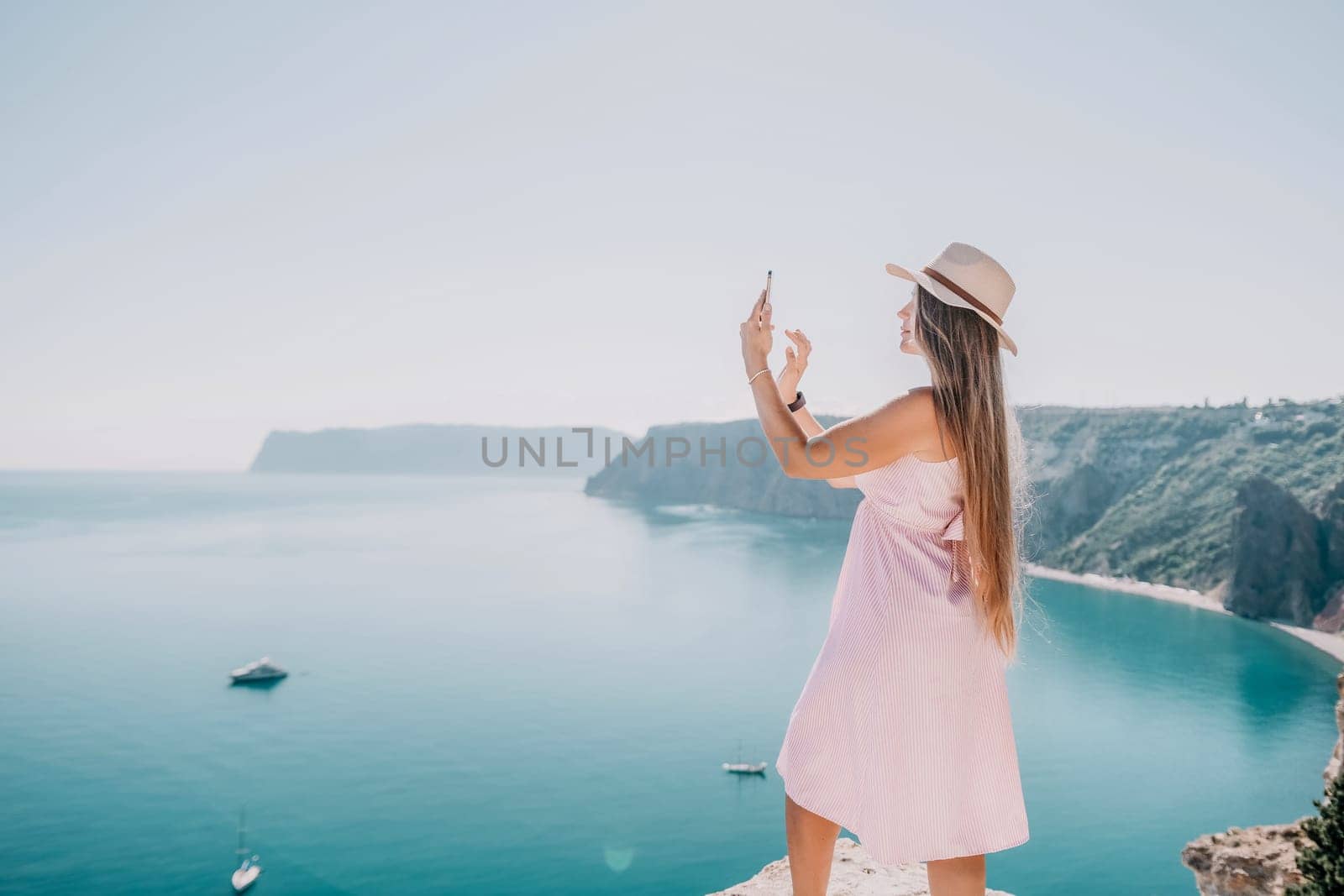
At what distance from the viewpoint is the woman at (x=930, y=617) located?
174cm

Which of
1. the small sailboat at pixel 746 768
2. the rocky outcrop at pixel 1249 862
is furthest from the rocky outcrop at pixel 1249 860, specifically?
the small sailboat at pixel 746 768

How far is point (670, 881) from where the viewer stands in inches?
1044

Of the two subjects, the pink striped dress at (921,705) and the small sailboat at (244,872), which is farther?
the small sailboat at (244,872)

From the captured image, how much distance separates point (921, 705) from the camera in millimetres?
1796

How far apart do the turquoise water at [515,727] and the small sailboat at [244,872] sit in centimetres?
41

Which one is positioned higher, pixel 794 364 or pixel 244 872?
pixel 794 364

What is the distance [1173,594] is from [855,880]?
7581cm

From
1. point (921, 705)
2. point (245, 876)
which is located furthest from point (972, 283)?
point (245, 876)

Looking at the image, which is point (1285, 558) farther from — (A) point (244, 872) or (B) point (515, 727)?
(A) point (244, 872)

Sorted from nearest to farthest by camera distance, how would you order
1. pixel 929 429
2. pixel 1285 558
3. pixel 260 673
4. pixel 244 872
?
pixel 929 429
pixel 244 872
pixel 260 673
pixel 1285 558

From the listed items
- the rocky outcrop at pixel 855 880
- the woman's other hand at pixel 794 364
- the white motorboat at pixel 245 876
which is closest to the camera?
the woman's other hand at pixel 794 364

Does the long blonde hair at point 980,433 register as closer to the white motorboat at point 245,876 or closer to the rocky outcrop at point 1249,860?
the rocky outcrop at point 1249,860

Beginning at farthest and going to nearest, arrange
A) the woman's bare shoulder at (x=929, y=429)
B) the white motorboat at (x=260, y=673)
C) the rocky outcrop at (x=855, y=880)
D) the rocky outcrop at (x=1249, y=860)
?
the white motorboat at (x=260, y=673), the rocky outcrop at (x=1249, y=860), the rocky outcrop at (x=855, y=880), the woman's bare shoulder at (x=929, y=429)

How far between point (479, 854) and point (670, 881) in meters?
6.49
